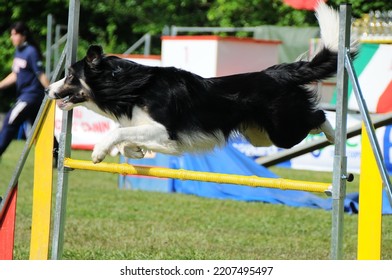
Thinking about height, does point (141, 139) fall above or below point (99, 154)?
above

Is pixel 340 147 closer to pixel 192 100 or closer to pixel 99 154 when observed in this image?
pixel 192 100

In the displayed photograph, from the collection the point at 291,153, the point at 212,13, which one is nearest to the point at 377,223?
the point at 291,153

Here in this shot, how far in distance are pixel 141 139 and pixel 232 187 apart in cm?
592

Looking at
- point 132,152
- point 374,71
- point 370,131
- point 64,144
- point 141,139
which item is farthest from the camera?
point 374,71

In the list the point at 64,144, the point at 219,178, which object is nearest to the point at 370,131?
the point at 219,178

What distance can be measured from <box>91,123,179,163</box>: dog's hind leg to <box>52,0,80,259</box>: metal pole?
1.61 ft

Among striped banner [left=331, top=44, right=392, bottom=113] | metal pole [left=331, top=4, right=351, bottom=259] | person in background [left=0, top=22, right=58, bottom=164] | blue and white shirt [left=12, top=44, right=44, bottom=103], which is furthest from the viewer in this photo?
striped banner [left=331, top=44, right=392, bottom=113]

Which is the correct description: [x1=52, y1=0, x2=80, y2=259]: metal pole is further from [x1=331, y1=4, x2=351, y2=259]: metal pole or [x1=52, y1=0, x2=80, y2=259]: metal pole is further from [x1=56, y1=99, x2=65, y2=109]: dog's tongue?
[x1=331, y1=4, x2=351, y2=259]: metal pole

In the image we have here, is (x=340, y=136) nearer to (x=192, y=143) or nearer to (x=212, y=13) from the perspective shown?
(x=192, y=143)

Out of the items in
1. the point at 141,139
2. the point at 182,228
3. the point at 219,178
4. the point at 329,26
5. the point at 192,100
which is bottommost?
the point at 182,228

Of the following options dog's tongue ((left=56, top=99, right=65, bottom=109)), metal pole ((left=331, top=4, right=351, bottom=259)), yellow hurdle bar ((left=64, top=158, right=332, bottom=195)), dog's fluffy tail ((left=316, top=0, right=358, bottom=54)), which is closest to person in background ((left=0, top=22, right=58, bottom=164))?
dog's tongue ((left=56, top=99, right=65, bottom=109))

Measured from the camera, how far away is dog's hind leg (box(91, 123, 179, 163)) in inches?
197

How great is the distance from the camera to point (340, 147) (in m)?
4.51

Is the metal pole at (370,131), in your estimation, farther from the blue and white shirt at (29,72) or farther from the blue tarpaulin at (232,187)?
the blue and white shirt at (29,72)
